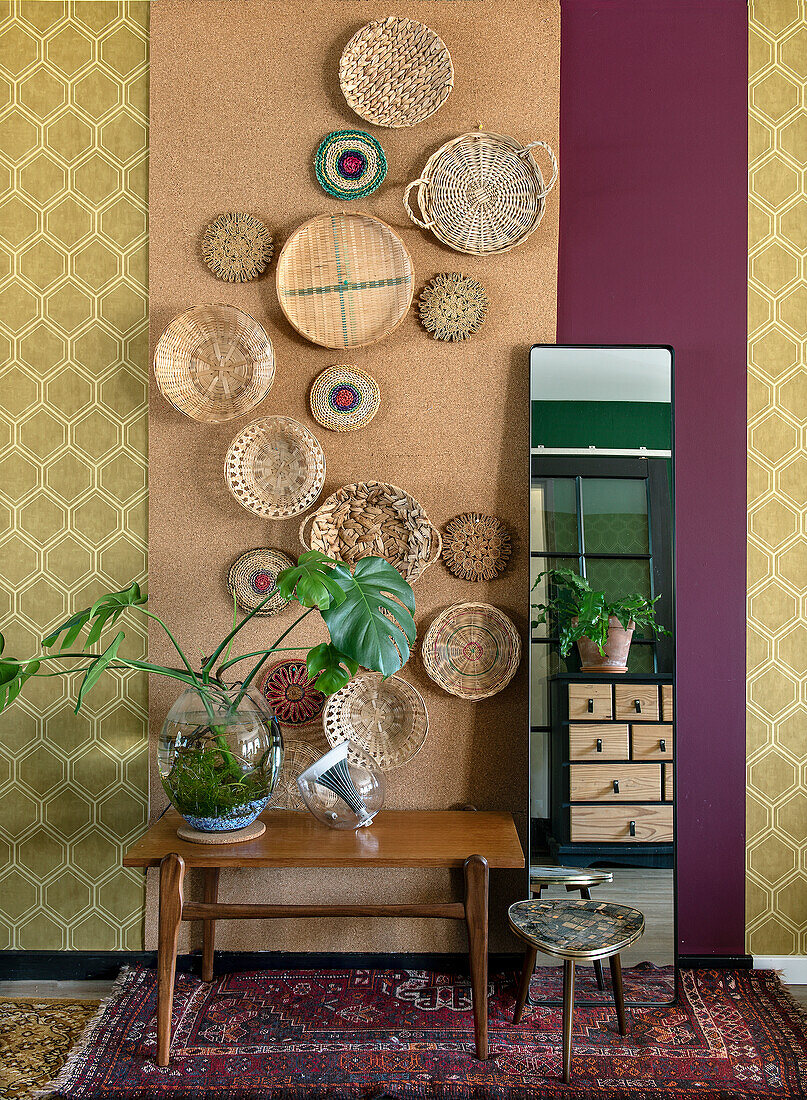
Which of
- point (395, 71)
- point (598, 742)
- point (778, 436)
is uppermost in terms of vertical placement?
point (395, 71)

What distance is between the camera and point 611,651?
243 centimetres

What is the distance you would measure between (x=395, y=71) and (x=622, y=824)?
92.9 inches

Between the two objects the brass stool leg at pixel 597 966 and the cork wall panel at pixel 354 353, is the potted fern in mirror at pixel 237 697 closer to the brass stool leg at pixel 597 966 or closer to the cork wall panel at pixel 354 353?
the cork wall panel at pixel 354 353

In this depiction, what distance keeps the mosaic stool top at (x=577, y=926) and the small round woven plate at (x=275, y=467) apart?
1311 mm

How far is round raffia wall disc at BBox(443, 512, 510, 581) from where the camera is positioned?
251 centimetres

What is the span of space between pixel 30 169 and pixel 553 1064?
9.85ft

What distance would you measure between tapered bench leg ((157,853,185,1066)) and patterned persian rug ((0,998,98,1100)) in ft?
0.94

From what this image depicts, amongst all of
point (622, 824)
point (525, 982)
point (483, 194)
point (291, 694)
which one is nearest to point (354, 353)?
point (483, 194)

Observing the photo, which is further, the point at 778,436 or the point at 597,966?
the point at 778,436

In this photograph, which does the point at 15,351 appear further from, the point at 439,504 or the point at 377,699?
the point at 377,699

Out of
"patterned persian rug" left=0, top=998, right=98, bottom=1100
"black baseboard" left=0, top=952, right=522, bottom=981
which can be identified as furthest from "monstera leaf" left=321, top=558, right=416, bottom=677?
"patterned persian rug" left=0, top=998, right=98, bottom=1100

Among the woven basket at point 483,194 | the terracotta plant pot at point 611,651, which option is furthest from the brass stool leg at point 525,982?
the woven basket at point 483,194

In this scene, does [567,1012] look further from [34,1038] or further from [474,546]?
[34,1038]

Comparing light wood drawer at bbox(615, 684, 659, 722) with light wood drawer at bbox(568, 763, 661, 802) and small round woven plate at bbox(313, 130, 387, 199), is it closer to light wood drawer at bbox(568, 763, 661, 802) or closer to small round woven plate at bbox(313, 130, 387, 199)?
light wood drawer at bbox(568, 763, 661, 802)
